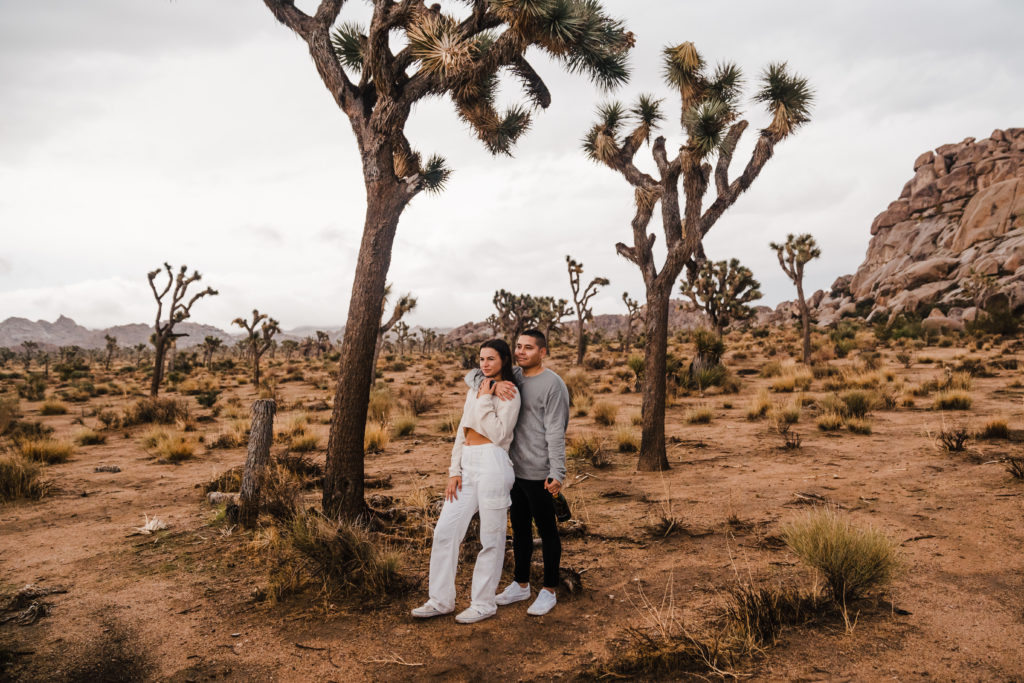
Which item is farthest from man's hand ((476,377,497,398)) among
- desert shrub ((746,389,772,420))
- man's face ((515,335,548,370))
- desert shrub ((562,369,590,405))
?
desert shrub ((562,369,590,405))

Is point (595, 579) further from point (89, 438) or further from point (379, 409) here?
point (89, 438)

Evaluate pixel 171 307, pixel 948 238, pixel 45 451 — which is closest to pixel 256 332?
pixel 171 307

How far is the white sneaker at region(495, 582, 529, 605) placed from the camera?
4.16m

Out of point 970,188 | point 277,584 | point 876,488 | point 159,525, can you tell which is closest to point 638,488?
point 876,488

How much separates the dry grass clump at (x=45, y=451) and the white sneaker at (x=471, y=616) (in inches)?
390

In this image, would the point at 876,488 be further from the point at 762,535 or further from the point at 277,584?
the point at 277,584

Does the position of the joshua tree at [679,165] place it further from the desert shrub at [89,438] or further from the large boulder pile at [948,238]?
the large boulder pile at [948,238]

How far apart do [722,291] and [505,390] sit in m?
24.7

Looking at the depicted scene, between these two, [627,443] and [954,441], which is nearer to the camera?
[954,441]

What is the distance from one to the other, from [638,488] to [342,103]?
240 inches

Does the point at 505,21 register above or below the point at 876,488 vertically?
above

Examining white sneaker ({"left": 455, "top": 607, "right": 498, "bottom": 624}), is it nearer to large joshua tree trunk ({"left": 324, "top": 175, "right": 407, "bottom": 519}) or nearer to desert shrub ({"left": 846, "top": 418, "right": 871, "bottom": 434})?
large joshua tree trunk ({"left": 324, "top": 175, "right": 407, "bottom": 519})

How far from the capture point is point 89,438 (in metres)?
12.0

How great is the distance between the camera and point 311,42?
607 cm
